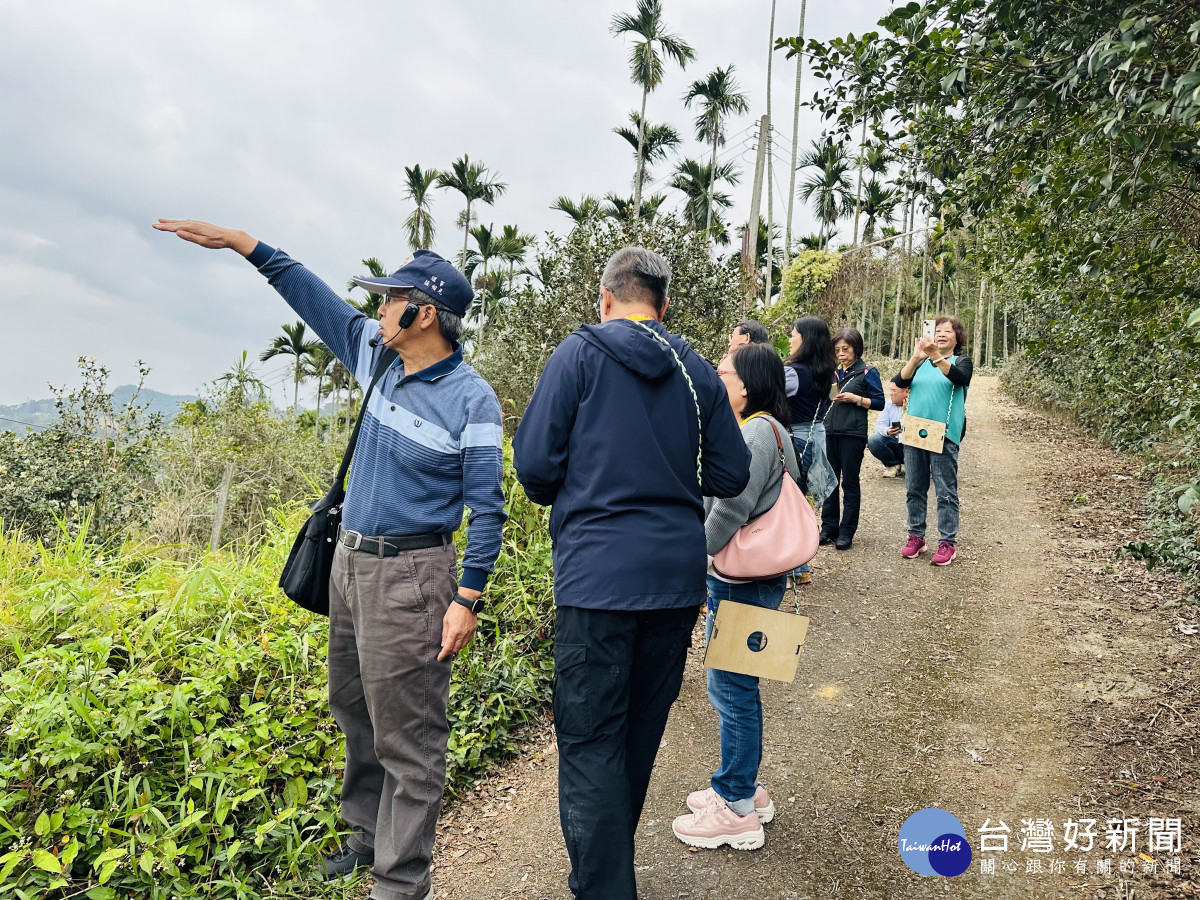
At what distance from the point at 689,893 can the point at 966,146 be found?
331 cm

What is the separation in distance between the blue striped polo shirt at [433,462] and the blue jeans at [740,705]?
2.90 ft

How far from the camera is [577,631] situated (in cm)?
204

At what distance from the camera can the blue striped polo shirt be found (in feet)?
7.82

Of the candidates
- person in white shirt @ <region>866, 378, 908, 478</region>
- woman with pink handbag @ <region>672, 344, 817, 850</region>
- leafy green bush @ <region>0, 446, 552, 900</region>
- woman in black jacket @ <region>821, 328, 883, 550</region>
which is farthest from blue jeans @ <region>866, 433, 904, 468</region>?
woman with pink handbag @ <region>672, 344, 817, 850</region>

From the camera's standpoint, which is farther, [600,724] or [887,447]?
[887,447]

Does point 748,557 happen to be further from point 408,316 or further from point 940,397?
point 940,397

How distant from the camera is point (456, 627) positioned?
2.33 m

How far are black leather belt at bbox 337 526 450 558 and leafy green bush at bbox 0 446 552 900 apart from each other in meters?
1.14

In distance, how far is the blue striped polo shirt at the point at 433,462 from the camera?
2383 mm

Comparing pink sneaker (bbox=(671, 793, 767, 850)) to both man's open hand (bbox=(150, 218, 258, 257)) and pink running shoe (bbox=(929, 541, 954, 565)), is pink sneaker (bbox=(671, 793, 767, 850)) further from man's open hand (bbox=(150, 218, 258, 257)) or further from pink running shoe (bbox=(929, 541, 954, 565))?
pink running shoe (bbox=(929, 541, 954, 565))

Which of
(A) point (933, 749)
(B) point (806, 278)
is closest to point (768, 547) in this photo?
(A) point (933, 749)

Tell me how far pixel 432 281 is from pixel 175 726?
6.74ft

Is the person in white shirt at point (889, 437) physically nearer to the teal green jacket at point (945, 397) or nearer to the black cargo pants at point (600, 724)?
the teal green jacket at point (945, 397)

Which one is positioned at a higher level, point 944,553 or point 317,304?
point 317,304
